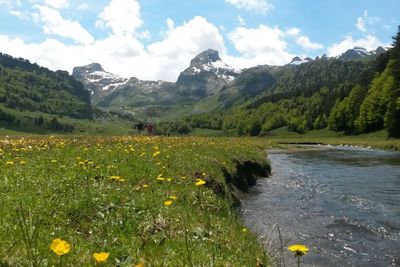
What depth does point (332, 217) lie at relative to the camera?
1652cm

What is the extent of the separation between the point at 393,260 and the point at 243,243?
5529mm

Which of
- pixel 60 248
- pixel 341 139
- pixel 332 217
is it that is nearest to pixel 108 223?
pixel 60 248

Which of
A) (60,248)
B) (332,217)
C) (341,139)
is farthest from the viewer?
(341,139)

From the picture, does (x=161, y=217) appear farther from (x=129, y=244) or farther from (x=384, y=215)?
(x=384, y=215)

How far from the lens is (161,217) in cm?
847

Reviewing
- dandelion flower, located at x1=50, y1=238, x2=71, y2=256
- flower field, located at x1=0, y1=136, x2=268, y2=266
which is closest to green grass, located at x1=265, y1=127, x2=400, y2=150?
flower field, located at x1=0, y1=136, x2=268, y2=266

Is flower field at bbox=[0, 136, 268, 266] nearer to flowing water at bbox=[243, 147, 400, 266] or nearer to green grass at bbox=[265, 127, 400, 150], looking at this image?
flowing water at bbox=[243, 147, 400, 266]

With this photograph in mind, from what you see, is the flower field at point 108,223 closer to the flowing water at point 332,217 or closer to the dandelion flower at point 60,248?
the dandelion flower at point 60,248

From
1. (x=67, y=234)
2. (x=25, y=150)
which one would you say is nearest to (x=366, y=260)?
(x=67, y=234)

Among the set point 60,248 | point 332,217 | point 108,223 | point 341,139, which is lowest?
point 341,139

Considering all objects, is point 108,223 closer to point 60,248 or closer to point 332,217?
point 60,248

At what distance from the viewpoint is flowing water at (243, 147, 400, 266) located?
11.7 metres

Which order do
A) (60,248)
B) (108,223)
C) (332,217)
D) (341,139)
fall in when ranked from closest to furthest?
(60,248)
(108,223)
(332,217)
(341,139)

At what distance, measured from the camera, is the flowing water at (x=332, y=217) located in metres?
11.7
